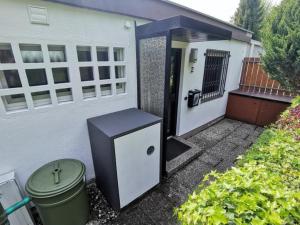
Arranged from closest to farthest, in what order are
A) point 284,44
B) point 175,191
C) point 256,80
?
point 175,191 → point 284,44 → point 256,80

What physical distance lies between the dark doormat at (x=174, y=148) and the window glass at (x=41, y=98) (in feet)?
7.72

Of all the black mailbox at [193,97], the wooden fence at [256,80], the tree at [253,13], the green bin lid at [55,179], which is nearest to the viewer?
the green bin lid at [55,179]

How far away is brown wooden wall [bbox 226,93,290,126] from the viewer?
4548 mm

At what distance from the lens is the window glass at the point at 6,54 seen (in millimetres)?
1612

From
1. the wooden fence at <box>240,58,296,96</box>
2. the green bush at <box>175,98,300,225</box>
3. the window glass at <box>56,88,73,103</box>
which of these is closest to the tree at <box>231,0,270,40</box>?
the wooden fence at <box>240,58,296,96</box>

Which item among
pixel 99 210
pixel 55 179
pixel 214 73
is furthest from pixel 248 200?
pixel 214 73

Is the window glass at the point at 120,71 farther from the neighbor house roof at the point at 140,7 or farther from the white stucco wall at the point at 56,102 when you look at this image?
the neighbor house roof at the point at 140,7

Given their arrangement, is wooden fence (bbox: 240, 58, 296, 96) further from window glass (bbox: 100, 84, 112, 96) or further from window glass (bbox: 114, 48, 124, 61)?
window glass (bbox: 100, 84, 112, 96)

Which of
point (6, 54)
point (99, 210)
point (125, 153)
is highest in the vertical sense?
point (6, 54)

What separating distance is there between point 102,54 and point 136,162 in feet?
5.58

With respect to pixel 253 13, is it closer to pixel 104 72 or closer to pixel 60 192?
pixel 104 72

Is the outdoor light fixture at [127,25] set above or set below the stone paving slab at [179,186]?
above

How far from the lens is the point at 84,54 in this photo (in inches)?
85.5

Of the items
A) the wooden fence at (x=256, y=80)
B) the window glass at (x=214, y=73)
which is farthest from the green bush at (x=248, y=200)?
the wooden fence at (x=256, y=80)
